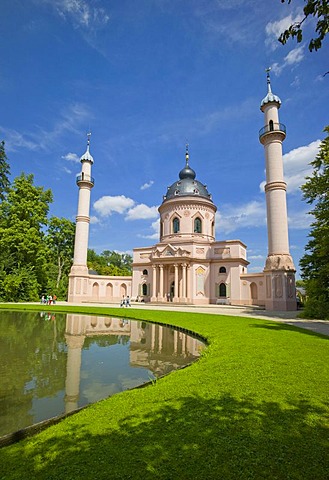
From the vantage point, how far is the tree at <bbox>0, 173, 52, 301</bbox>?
1342 inches

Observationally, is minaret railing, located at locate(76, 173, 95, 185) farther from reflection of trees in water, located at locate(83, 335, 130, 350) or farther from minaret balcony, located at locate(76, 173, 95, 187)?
reflection of trees in water, located at locate(83, 335, 130, 350)

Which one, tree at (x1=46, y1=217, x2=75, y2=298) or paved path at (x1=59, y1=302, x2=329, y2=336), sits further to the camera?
tree at (x1=46, y1=217, x2=75, y2=298)

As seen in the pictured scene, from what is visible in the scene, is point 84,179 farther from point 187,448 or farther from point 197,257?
point 187,448

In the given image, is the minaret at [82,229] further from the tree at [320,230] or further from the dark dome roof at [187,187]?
the tree at [320,230]

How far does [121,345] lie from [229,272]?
30.2 m

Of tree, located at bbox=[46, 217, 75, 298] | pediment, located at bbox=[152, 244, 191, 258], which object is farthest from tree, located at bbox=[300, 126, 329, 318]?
tree, located at bbox=[46, 217, 75, 298]

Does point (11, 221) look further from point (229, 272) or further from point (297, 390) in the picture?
point (297, 390)

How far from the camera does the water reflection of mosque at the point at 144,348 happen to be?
6.75 metres

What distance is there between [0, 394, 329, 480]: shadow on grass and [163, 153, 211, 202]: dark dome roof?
42.1 metres

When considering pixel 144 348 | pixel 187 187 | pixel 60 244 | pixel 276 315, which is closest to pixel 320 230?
pixel 276 315

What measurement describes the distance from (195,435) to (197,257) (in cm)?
3768

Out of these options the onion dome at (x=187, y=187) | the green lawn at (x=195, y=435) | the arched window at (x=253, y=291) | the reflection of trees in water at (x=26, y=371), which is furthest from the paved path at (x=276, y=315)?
the onion dome at (x=187, y=187)

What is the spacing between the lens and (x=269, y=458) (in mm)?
2930

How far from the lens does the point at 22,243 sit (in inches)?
1361
